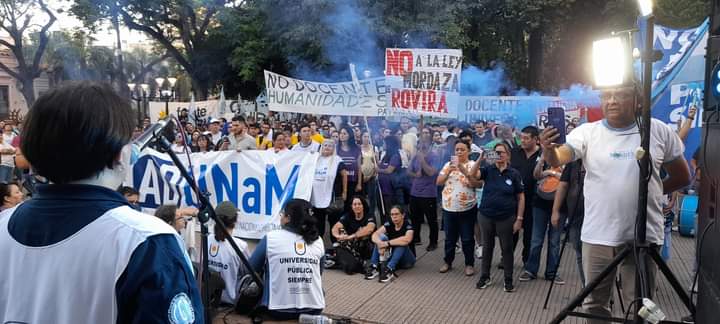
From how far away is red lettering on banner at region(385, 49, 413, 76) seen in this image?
29.5 ft

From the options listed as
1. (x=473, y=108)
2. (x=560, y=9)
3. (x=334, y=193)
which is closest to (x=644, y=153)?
(x=334, y=193)

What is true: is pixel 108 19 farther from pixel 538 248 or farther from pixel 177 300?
pixel 177 300

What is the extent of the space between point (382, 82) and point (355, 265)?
4237mm

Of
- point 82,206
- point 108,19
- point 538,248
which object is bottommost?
point 538,248

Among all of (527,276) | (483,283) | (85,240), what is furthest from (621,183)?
(527,276)

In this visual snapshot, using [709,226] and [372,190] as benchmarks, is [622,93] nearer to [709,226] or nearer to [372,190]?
[709,226]

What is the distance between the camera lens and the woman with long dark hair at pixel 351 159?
870cm

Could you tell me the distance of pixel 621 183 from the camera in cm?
371

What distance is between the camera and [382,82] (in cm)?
1051


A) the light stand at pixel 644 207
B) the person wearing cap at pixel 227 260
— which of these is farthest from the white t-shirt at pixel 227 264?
the light stand at pixel 644 207

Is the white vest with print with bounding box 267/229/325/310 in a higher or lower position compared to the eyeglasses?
lower

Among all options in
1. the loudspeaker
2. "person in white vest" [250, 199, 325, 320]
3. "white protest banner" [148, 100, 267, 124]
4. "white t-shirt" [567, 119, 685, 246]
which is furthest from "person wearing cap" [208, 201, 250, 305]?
"white protest banner" [148, 100, 267, 124]

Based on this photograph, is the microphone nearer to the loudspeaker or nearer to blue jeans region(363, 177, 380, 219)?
the loudspeaker

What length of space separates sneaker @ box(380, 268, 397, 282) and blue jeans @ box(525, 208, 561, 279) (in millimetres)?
1589
